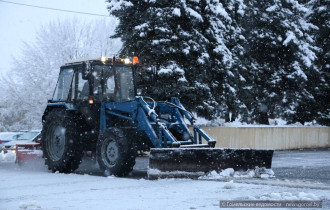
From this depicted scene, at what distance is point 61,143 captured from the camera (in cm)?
1283

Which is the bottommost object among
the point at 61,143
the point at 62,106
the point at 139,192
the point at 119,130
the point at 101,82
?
the point at 139,192

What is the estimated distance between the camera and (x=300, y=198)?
7535mm

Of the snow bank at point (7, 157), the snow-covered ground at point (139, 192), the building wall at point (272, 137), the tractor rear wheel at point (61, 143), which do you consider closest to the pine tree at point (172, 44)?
the building wall at point (272, 137)

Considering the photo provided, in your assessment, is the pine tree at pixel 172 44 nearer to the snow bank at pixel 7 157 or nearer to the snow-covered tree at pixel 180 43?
the snow-covered tree at pixel 180 43

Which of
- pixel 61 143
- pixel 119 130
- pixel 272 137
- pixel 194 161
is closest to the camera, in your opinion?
pixel 194 161

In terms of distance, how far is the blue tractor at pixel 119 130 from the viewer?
35.3ft

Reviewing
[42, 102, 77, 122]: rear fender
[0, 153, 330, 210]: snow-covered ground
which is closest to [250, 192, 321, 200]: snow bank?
[0, 153, 330, 210]: snow-covered ground

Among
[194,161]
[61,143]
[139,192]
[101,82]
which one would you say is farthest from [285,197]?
[61,143]

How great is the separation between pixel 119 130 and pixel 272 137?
55.2 ft

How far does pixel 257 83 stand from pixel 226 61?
6968 millimetres

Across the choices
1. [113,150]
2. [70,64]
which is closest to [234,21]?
[70,64]

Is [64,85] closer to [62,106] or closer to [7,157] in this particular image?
[62,106]

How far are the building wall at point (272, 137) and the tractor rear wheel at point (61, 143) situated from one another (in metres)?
10.5

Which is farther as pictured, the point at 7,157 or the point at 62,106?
the point at 7,157
